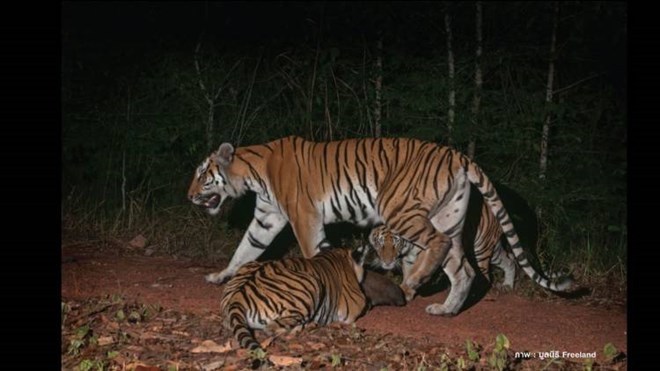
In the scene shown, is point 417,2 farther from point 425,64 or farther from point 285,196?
point 285,196

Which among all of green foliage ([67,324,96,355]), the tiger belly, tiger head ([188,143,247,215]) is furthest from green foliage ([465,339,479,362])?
tiger head ([188,143,247,215])

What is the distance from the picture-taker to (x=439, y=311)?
578 cm

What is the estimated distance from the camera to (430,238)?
592cm

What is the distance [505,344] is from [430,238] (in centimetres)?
161

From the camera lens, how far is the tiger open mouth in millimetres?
6992

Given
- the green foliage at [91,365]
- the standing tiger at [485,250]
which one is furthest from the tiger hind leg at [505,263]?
the green foliage at [91,365]

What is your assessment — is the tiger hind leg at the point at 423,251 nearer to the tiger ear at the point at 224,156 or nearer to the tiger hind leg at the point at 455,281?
the tiger hind leg at the point at 455,281

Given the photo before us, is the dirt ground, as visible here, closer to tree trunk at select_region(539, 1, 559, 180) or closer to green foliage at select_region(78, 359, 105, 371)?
green foliage at select_region(78, 359, 105, 371)

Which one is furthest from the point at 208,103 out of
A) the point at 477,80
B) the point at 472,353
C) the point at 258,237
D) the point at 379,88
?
the point at 472,353

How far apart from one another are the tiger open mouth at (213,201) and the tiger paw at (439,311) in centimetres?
214

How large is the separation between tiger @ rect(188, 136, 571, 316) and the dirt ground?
31 cm

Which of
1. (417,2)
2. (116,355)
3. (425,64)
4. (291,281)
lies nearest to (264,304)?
(291,281)

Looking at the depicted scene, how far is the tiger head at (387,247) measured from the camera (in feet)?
19.4

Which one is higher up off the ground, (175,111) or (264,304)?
(175,111)
